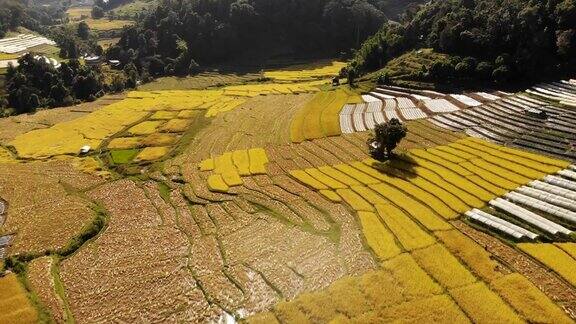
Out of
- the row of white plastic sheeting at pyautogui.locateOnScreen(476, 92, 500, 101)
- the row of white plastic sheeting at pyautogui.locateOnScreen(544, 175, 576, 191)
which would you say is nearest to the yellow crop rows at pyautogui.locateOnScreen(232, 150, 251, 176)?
the row of white plastic sheeting at pyautogui.locateOnScreen(544, 175, 576, 191)

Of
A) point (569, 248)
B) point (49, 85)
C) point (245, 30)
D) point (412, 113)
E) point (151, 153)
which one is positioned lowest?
point (151, 153)

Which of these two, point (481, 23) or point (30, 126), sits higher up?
point (481, 23)

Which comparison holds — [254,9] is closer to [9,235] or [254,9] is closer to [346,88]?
[346,88]

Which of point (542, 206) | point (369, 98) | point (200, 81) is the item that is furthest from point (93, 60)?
point (542, 206)

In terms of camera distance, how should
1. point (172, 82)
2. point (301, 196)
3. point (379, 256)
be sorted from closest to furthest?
1. point (379, 256)
2. point (301, 196)
3. point (172, 82)

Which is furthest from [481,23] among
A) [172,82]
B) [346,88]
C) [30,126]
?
[30,126]

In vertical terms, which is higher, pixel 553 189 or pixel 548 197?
pixel 553 189

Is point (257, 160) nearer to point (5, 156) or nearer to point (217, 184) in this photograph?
point (217, 184)
